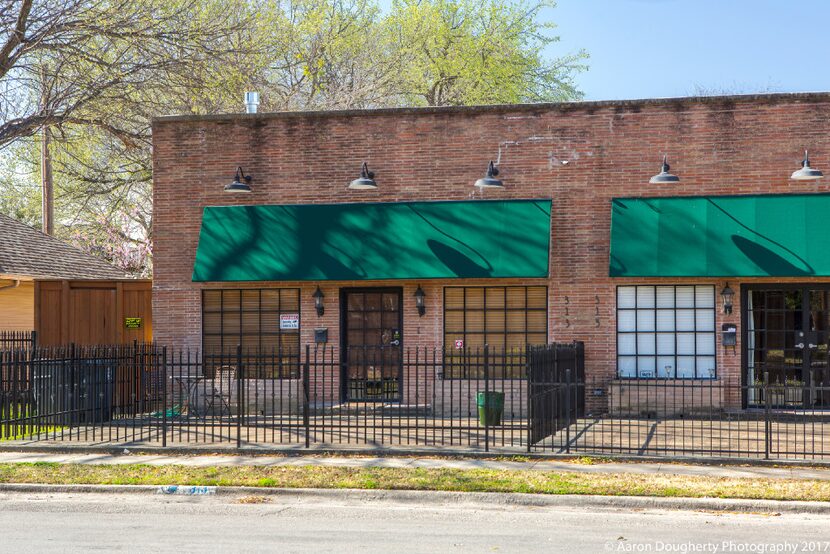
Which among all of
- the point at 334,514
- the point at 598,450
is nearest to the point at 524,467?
the point at 598,450

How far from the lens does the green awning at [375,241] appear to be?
1889cm

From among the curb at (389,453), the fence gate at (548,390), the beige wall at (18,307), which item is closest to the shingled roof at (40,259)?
the beige wall at (18,307)

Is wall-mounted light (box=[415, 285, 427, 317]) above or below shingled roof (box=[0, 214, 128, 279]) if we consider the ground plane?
below

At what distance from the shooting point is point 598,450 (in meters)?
14.4

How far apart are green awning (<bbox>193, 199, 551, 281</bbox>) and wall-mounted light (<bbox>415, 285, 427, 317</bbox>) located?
1.91 ft

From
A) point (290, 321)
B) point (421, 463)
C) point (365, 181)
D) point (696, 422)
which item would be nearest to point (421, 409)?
point (290, 321)

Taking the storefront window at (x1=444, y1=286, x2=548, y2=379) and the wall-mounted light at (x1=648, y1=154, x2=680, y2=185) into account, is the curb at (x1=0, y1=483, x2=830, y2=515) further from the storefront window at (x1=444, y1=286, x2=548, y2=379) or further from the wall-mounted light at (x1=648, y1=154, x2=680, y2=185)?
the wall-mounted light at (x1=648, y1=154, x2=680, y2=185)

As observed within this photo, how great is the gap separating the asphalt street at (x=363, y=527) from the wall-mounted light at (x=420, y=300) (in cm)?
787

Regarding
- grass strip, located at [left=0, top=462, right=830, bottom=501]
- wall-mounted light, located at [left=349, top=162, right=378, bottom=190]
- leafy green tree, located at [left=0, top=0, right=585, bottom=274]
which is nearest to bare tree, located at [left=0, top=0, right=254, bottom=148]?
leafy green tree, located at [left=0, top=0, right=585, bottom=274]

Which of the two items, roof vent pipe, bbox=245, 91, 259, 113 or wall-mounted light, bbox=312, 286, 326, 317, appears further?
roof vent pipe, bbox=245, 91, 259, 113

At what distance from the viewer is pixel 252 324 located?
20266 millimetres

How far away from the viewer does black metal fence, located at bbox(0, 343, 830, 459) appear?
1473cm

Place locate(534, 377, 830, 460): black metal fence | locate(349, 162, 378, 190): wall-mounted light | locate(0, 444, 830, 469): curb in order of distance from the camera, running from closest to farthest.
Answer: locate(0, 444, 830, 469): curb < locate(534, 377, 830, 460): black metal fence < locate(349, 162, 378, 190): wall-mounted light

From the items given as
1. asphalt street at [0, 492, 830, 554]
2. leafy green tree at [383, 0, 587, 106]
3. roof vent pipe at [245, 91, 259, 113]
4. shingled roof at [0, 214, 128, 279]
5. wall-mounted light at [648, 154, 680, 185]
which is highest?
A: leafy green tree at [383, 0, 587, 106]
